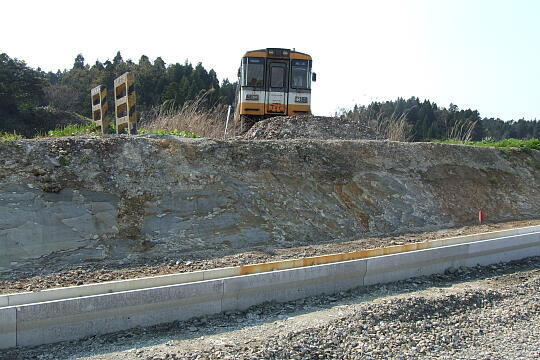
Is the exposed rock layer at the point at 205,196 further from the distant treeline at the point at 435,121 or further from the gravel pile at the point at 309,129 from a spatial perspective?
the distant treeline at the point at 435,121

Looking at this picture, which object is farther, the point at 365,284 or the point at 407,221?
the point at 407,221

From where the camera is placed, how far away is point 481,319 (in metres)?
5.10

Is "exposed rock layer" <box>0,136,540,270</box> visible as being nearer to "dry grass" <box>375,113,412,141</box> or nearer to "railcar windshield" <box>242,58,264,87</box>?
"railcar windshield" <box>242,58,264,87</box>

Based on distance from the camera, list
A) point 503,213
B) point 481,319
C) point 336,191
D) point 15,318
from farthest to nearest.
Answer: point 503,213
point 336,191
point 481,319
point 15,318

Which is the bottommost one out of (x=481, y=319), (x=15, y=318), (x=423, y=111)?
(x=481, y=319)

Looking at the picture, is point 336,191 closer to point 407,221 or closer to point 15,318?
point 407,221

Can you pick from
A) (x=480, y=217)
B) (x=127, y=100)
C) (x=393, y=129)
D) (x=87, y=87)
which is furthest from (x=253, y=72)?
(x=87, y=87)

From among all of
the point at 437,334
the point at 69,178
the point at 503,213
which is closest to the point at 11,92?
the point at 69,178

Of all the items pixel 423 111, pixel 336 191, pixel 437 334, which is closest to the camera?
pixel 437 334

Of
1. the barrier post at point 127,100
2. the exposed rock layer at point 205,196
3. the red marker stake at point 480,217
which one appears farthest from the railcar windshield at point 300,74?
the red marker stake at point 480,217

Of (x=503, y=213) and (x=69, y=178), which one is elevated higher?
(x=69, y=178)

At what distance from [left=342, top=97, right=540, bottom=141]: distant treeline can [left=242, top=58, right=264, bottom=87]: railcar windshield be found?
5.57 meters

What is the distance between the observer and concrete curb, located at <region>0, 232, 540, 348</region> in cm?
421

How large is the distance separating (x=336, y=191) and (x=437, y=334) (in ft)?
15.5
